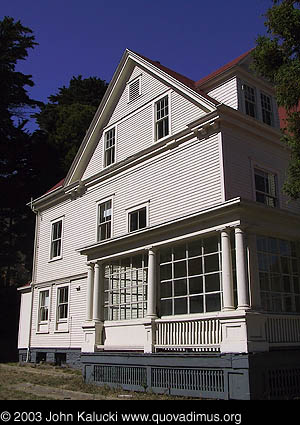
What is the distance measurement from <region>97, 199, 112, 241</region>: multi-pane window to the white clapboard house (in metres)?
0.06

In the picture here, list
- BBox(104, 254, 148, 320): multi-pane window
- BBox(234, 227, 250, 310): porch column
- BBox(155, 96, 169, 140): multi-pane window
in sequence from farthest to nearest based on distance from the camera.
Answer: BBox(155, 96, 169, 140): multi-pane window, BBox(104, 254, 148, 320): multi-pane window, BBox(234, 227, 250, 310): porch column

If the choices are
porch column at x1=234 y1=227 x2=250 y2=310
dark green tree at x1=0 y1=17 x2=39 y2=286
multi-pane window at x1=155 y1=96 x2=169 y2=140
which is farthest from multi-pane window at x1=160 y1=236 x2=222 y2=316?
dark green tree at x1=0 y1=17 x2=39 y2=286

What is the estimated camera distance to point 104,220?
721 inches

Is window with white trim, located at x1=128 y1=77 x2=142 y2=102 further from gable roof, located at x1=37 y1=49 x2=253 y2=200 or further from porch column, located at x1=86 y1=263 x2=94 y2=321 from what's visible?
porch column, located at x1=86 y1=263 x2=94 y2=321

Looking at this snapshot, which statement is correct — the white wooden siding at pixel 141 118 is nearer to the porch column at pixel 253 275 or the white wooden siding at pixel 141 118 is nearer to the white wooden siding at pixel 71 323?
the white wooden siding at pixel 71 323

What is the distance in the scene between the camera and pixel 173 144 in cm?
1532

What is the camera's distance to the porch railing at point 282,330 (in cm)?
1109

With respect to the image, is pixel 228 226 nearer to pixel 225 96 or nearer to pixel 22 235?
pixel 225 96

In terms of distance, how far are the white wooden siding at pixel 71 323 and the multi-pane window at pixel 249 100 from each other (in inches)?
375

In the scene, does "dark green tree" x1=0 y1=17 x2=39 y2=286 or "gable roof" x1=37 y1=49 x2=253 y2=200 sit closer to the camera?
"gable roof" x1=37 y1=49 x2=253 y2=200

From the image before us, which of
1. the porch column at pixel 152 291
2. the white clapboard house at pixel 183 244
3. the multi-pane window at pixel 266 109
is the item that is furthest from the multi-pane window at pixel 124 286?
the multi-pane window at pixel 266 109

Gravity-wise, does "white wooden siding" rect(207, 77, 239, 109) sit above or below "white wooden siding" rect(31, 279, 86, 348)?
above

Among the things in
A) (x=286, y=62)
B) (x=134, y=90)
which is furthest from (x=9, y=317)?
(x=286, y=62)

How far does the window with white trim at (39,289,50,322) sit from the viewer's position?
21344mm
